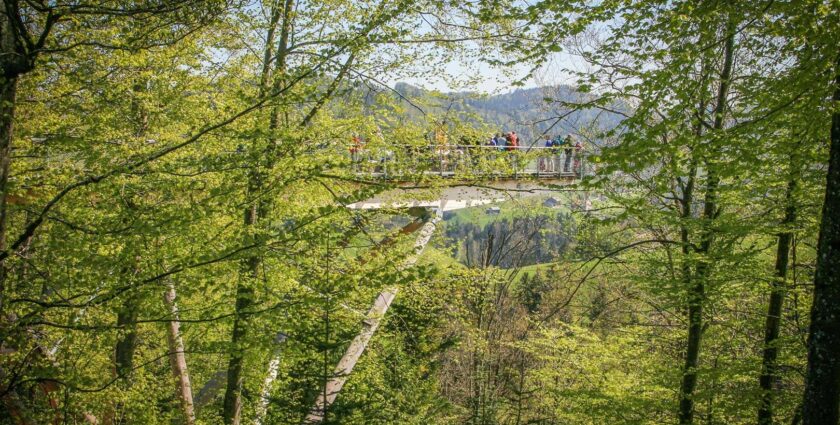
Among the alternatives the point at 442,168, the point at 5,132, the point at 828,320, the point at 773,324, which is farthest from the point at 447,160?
the point at 773,324

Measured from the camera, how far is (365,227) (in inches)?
267

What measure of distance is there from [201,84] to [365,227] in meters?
2.79

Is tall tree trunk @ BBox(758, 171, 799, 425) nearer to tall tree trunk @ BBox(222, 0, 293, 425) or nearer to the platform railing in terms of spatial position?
the platform railing

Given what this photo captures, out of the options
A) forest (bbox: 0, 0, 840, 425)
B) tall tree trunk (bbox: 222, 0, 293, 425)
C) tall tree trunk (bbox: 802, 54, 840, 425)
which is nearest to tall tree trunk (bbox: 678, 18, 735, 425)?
forest (bbox: 0, 0, 840, 425)

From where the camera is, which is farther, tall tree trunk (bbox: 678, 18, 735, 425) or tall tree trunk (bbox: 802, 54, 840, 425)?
tall tree trunk (bbox: 678, 18, 735, 425)

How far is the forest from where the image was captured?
420 cm

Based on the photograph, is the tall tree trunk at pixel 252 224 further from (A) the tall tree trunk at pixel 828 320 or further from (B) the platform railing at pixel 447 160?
(A) the tall tree trunk at pixel 828 320

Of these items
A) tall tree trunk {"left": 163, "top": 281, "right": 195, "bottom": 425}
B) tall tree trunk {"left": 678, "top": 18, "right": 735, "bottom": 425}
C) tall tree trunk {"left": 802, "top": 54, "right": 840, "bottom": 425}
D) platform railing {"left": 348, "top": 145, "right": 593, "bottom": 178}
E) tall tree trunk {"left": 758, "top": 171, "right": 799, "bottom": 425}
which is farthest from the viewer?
tall tree trunk {"left": 163, "top": 281, "right": 195, "bottom": 425}

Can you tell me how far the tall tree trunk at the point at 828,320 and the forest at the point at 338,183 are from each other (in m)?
0.02

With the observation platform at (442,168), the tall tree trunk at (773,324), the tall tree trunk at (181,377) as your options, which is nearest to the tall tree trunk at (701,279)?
the tall tree trunk at (773,324)

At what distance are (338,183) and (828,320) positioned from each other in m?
5.59

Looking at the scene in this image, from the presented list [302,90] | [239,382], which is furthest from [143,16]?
[239,382]

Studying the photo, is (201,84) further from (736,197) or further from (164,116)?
(736,197)

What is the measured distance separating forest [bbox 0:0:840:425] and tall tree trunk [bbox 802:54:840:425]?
0.02 metres
